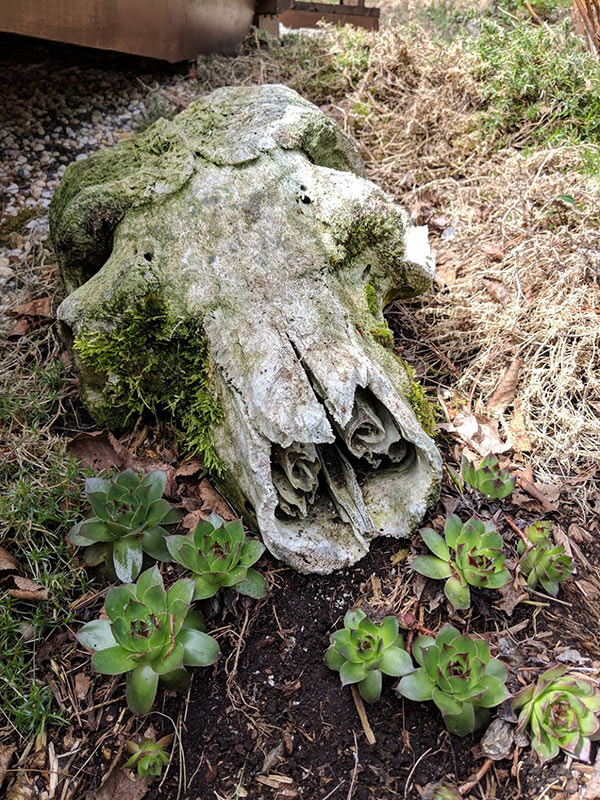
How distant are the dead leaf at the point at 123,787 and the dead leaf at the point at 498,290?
8.65ft

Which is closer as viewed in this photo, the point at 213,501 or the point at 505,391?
the point at 213,501

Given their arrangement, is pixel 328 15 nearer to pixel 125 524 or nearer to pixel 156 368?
pixel 156 368

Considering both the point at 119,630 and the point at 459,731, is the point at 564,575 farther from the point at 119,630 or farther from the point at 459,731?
the point at 119,630

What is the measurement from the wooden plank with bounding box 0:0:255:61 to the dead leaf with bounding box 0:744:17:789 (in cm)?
379

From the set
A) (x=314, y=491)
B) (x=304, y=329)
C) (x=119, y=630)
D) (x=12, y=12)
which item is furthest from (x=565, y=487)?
(x=12, y=12)

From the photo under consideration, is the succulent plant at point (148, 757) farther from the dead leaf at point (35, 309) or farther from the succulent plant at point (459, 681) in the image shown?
the dead leaf at point (35, 309)

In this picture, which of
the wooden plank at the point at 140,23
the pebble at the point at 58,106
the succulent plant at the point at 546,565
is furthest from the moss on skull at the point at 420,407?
the wooden plank at the point at 140,23

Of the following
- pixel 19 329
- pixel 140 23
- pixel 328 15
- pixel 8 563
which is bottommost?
pixel 8 563

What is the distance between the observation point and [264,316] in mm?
2412

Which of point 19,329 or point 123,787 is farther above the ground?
point 19,329

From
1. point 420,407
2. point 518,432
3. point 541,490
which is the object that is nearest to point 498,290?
point 518,432

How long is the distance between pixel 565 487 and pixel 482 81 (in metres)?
3.33

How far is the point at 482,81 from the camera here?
4.48m

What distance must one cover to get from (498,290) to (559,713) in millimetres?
2143
